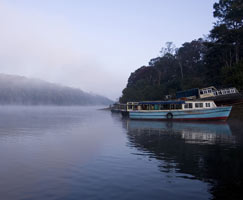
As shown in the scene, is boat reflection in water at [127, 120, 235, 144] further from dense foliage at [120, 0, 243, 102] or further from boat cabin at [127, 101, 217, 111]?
dense foliage at [120, 0, 243, 102]

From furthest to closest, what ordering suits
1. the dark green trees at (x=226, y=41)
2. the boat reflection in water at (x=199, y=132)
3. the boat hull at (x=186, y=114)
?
1. the dark green trees at (x=226, y=41)
2. the boat hull at (x=186, y=114)
3. the boat reflection in water at (x=199, y=132)

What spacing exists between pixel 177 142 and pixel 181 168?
371 inches

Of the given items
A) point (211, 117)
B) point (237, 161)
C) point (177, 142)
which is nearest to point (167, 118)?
point (211, 117)

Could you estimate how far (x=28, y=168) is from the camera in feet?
49.0

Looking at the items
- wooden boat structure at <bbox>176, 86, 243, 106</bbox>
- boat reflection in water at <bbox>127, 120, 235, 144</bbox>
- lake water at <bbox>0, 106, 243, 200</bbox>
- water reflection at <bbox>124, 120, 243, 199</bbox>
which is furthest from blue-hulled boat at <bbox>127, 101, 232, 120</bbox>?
lake water at <bbox>0, 106, 243, 200</bbox>

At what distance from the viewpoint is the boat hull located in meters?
42.4

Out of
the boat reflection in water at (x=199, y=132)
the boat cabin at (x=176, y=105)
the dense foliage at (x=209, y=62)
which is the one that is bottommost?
the boat reflection in water at (x=199, y=132)

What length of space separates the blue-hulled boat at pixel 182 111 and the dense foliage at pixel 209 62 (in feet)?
42.4

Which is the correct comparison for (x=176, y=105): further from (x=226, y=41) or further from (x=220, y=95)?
(x=226, y=41)

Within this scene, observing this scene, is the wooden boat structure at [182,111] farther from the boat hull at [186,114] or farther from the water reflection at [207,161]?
the water reflection at [207,161]

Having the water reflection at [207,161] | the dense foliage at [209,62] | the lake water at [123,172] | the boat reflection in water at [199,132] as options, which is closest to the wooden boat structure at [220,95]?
the dense foliage at [209,62]

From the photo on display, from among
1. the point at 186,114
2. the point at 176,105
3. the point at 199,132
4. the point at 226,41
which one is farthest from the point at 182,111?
the point at 226,41

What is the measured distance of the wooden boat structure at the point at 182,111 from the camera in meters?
42.5

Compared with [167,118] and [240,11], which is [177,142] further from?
[240,11]
